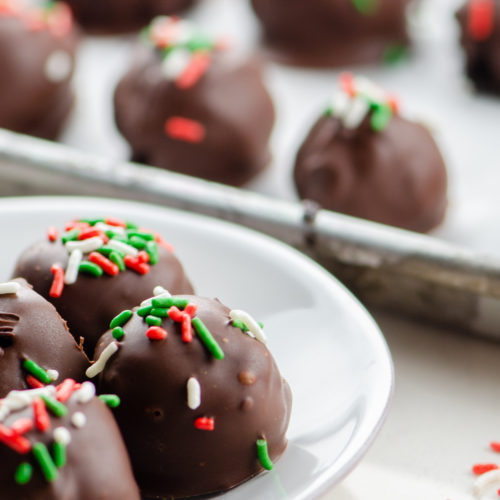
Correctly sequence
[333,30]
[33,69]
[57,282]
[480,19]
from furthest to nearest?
[333,30]
[480,19]
[33,69]
[57,282]

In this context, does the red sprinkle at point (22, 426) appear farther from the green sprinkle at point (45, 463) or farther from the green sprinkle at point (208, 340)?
the green sprinkle at point (208, 340)

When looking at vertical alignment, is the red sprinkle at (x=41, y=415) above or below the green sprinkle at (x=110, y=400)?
above

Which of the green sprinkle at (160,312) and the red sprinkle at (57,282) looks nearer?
the green sprinkle at (160,312)

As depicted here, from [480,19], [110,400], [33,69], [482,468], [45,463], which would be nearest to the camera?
[45,463]

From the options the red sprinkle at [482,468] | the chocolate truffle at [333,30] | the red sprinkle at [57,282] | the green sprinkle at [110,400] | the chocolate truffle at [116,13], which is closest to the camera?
the green sprinkle at [110,400]

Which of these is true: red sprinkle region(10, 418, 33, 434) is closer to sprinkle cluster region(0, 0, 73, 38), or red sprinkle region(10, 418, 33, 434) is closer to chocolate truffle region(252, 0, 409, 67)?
sprinkle cluster region(0, 0, 73, 38)

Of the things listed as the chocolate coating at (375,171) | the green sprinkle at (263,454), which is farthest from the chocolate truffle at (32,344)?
the chocolate coating at (375,171)

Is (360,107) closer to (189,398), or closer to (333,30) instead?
(333,30)

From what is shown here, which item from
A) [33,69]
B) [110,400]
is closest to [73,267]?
[110,400]

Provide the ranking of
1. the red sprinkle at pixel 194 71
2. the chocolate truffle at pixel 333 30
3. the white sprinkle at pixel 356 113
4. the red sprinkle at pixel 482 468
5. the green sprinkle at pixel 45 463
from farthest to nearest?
the chocolate truffle at pixel 333 30, the red sprinkle at pixel 194 71, the white sprinkle at pixel 356 113, the red sprinkle at pixel 482 468, the green sprinkle at pixel 45 463
